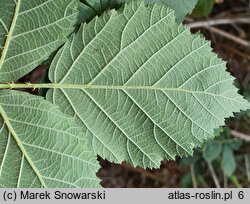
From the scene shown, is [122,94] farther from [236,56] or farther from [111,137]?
[236,56]

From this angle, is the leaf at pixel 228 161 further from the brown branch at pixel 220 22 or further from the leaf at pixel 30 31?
the leaf at pixel 30 31

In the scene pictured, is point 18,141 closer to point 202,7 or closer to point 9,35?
point 9,35

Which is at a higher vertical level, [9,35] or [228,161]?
[228,161]

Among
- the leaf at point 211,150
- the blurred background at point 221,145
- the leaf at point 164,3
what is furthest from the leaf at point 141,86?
the leaf at point 211,150

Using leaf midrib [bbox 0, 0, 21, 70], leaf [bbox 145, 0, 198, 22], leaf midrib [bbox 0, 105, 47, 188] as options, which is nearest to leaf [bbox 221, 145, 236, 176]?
leaf [bbox 145, 0, 198, 22]

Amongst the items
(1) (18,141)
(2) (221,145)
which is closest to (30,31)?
(1) (18,141)

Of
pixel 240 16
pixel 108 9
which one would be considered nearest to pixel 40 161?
pixel 108 9
